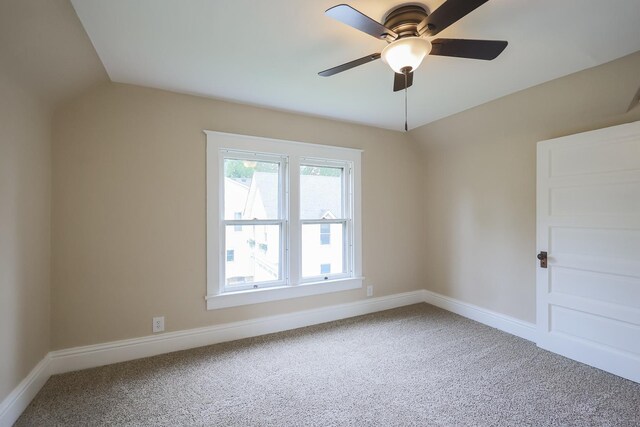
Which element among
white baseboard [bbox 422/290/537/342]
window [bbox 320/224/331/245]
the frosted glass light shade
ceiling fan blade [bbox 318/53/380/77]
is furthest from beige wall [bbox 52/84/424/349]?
white baseboard [bbox 422/290/537/342]

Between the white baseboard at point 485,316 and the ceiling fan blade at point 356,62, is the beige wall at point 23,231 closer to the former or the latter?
the ceiling fan blade at point 356,62

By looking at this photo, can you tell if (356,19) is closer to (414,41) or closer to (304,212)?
(414,41)

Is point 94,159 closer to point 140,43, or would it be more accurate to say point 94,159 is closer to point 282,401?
point 140,43

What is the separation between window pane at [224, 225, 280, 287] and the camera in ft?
10.1

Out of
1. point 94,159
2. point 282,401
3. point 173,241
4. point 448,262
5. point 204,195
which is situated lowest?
point 282,401

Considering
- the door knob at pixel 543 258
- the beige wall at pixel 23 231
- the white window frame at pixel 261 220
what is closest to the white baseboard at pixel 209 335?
the beige wall at pixel 23 231

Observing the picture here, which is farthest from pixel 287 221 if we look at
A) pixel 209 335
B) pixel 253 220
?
pixel 209 335

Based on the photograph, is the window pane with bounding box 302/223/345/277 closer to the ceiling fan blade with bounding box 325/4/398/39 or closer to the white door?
the white door

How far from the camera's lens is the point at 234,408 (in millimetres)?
1961

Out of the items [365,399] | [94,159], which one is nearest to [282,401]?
[365,399]

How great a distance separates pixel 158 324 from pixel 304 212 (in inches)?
73.0

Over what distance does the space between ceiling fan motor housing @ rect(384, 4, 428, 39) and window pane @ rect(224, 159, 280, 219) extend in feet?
6.50

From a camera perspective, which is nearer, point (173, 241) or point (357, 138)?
point (173, 241)

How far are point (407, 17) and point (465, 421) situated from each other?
2.45m
